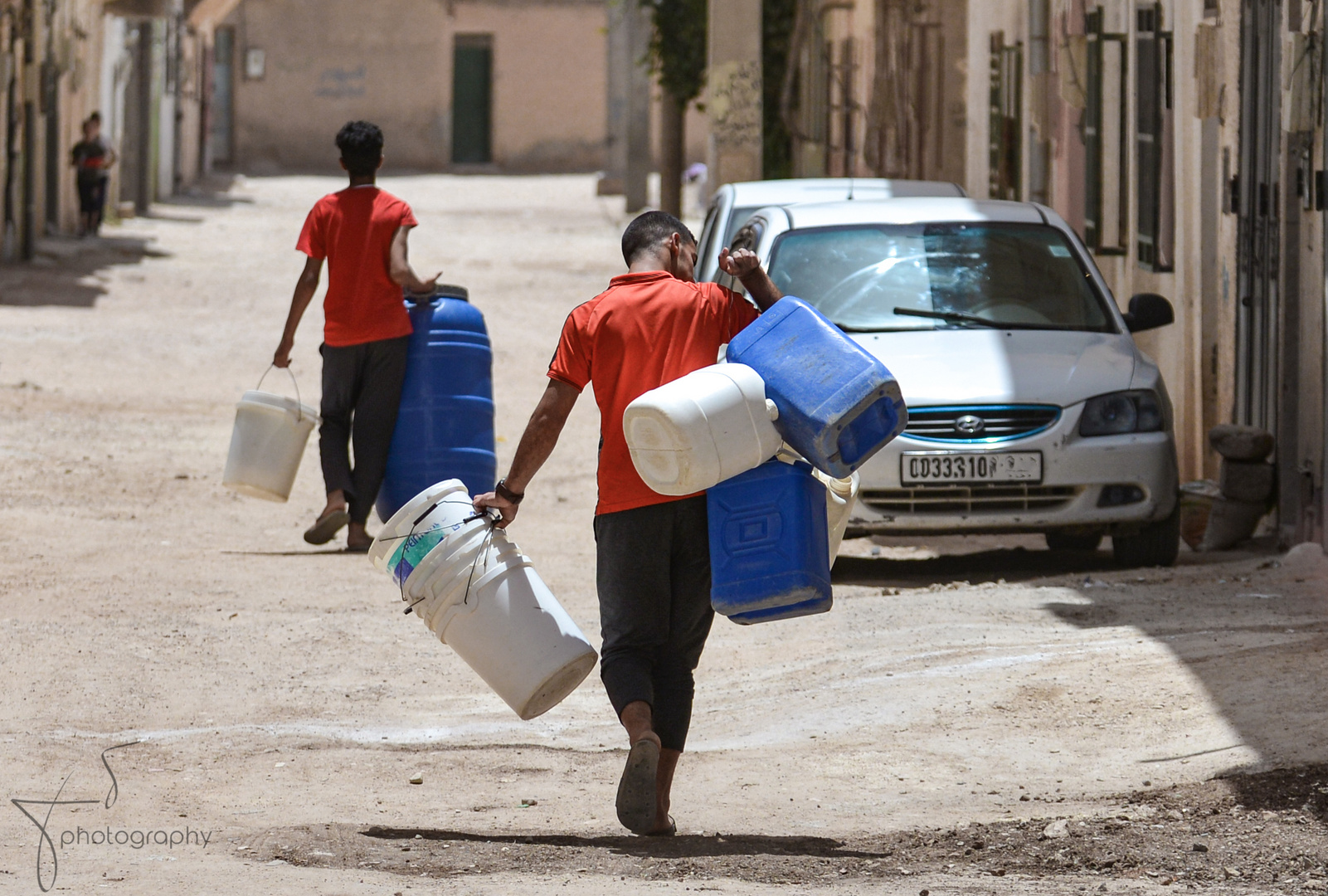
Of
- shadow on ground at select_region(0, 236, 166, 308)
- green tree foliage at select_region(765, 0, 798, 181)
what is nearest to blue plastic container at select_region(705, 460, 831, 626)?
shadow on ground at select_region(0, 236, 166, 308)

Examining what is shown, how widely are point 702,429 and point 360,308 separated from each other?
4094 millimetres

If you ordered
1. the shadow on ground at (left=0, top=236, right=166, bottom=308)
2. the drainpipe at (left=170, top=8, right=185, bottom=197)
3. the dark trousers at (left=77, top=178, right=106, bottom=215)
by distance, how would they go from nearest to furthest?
the shadow on ground at (left=0, top=236, right=166, bottom=308) < the dark trousers at (left=77, top=178, right=106, bottom=215) < the drainpipe at (left=170, top=8, right=185, bottom=197)

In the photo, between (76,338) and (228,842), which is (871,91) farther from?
(228,842)

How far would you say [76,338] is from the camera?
15.9 m

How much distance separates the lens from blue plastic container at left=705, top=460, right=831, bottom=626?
436 cm

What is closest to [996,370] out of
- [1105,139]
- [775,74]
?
[1105,139]

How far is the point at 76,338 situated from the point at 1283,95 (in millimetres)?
10663

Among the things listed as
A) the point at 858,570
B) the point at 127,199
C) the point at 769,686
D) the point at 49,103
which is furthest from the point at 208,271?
the point at 769,686

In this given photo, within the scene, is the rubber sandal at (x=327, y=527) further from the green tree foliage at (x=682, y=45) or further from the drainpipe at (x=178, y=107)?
the drainpipe at (x=178, y=107)

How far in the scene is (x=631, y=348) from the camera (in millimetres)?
4508

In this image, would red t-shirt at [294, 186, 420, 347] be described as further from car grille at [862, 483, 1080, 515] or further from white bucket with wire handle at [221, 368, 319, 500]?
car grille at [862, 483, 1080, 515]

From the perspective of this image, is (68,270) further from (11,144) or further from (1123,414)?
(1123,414)

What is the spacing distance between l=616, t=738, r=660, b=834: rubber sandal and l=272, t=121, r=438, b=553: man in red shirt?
3832 millimetres

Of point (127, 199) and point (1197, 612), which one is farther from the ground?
point (127, 199)
